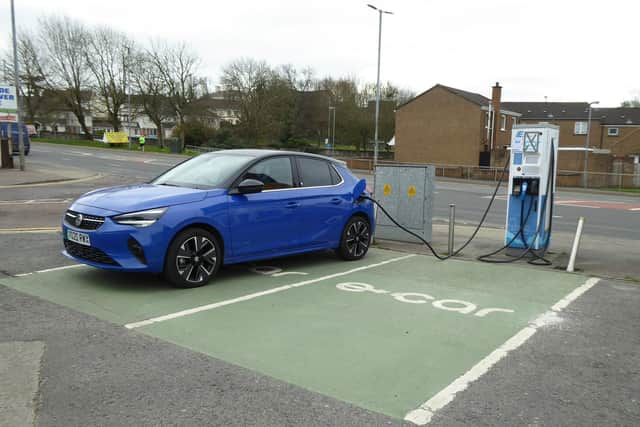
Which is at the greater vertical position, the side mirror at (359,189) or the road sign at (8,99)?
the road sign at (8,99)

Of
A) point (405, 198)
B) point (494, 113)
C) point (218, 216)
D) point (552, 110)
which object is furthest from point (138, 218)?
point (552, 110)

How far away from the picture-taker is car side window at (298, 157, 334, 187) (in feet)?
25.1

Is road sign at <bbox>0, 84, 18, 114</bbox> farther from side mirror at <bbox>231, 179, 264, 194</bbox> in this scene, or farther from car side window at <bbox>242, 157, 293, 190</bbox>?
side mirror at <bbox>231, 179, 264, 194</bbox>

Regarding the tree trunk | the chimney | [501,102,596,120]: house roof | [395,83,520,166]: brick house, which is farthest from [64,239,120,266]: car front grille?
[501,102,596,120]: house roof

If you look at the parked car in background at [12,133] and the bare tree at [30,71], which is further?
the bare tree at [30,71]

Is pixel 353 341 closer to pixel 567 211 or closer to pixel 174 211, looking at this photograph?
pixel 174 211

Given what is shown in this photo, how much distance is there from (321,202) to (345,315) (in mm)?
2498

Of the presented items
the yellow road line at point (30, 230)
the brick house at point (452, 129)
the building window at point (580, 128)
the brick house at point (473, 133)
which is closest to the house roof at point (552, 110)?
the building window at point (580, 128)

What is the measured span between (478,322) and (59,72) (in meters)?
70.3

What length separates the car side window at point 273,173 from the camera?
708 centimetres

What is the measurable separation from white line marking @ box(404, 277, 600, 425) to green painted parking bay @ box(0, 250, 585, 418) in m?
0.07

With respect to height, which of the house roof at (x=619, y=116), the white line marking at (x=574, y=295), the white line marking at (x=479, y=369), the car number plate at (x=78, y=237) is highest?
the house roof at (x=619, y=116)

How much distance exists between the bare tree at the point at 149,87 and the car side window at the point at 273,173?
60.7 metres

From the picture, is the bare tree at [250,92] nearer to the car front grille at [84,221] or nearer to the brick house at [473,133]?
the brick house at [473,133]
